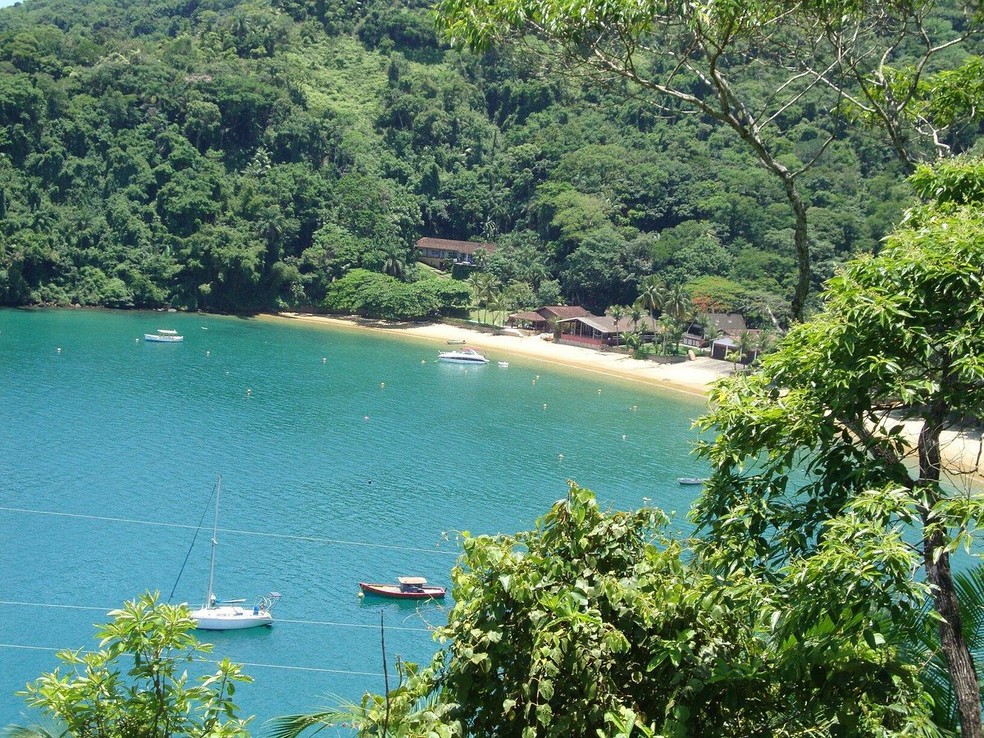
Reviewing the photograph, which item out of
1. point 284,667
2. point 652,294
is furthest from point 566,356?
point 284,667

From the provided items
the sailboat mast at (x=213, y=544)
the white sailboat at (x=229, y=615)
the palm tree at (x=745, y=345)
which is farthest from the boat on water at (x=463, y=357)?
the white sailboat at (x=229, y=615)

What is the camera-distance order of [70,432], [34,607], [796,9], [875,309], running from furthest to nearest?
1. [70,432]
2. [34,607]
3. [796,9]
4. [875,309]

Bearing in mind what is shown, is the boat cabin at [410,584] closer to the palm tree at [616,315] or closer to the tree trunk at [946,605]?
the tree trunk at [946,605]

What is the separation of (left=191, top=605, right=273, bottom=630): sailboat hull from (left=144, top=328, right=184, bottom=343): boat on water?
1340 inches

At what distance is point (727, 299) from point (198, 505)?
3837cm

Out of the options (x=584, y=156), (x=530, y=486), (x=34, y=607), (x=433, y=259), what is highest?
(x=584, y=156)

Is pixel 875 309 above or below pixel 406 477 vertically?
above

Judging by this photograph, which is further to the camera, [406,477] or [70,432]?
[70,432]

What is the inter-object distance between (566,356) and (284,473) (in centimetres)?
2766

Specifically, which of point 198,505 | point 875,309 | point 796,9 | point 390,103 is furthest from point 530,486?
point 390,103

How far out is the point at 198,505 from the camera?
1118 inches

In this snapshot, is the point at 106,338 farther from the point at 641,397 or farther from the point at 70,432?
the point at 641,397

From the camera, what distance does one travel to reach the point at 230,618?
21.4m

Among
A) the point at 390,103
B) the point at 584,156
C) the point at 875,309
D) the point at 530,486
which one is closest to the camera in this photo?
the point at 875,309
